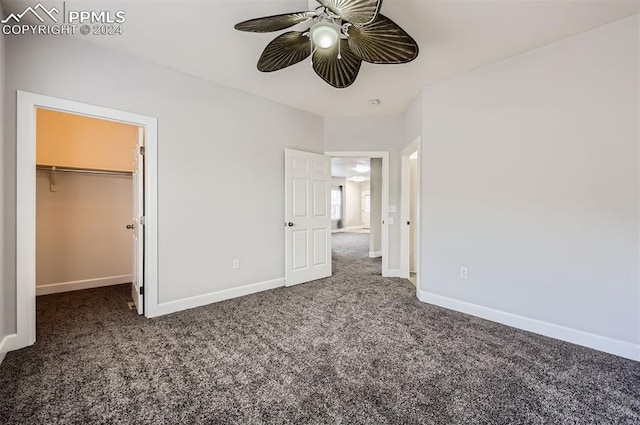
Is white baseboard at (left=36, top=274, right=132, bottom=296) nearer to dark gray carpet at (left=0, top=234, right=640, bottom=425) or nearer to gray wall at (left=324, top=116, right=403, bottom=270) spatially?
dark gray carpet at (left=0, top=234, right=640, bottom=425)

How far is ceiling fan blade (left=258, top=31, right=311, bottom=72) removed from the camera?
1950 millimetres

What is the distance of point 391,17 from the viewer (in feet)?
7.18

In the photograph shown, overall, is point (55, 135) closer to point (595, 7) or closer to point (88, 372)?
point (88, 372)

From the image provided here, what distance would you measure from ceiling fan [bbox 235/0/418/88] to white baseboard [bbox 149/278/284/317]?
2496 millimetres

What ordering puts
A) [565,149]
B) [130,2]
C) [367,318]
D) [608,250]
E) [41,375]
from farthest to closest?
[367,318], [565,149], [608,250], [130,2], [41,375]

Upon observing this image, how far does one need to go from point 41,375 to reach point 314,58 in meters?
2.88

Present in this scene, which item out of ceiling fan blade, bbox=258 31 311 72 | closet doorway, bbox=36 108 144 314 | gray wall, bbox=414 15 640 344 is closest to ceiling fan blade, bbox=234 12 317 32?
ceiling fan blade, bbox=258 31 311 72

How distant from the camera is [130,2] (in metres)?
2.05

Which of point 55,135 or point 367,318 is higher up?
point 55,135

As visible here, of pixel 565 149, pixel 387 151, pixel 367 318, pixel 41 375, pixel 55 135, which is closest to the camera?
pixel 41 375

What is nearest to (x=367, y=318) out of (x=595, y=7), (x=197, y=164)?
(x=197, y=164)

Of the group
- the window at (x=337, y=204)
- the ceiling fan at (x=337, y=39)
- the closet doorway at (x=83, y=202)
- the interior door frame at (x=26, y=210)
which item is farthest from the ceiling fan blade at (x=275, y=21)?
the window at (x=337, y=204)

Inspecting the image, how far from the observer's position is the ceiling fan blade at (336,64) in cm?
209

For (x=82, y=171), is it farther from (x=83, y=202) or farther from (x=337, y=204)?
(x=337, y=204)
